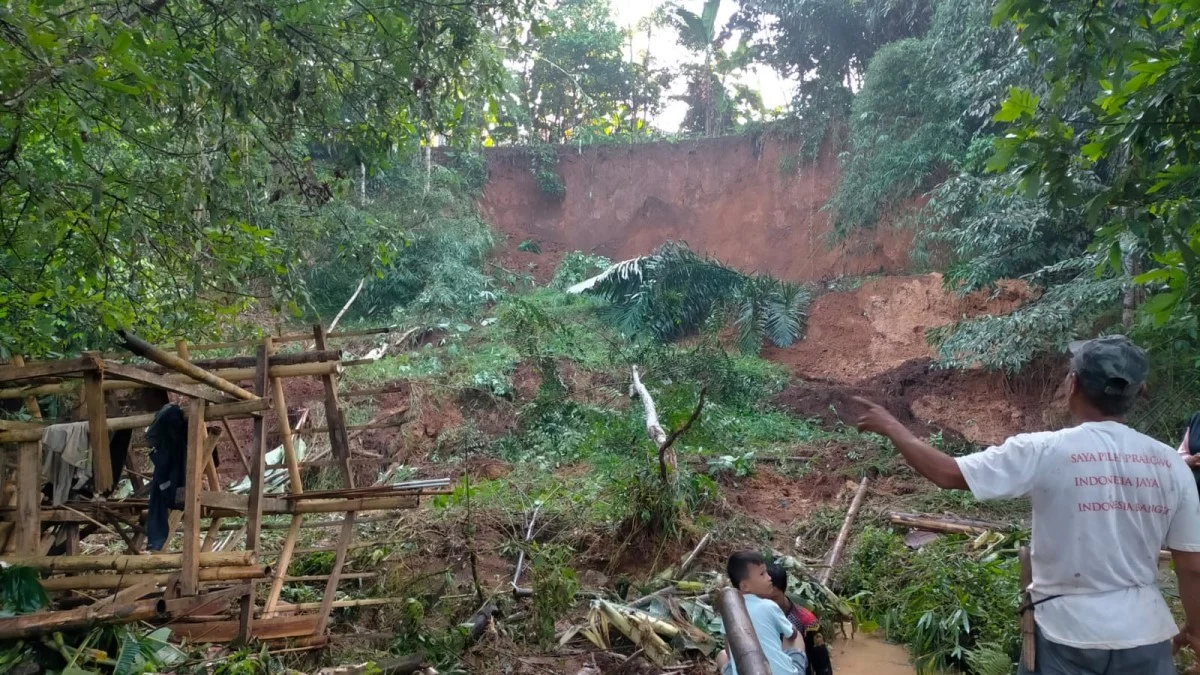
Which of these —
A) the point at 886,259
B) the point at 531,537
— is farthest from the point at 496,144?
the point at 531,537

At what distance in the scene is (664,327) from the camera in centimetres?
1672

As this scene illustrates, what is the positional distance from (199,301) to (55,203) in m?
1.73

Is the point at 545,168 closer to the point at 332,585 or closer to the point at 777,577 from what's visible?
the point at 332,585

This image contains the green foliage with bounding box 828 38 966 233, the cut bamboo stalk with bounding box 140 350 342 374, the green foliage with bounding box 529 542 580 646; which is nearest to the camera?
the cut bamboo stalk with bounding box 140 350 342 374

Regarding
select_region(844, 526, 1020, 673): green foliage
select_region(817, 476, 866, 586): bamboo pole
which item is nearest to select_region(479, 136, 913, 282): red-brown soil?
select_region(817, 476, 866, 586): bamboo pole

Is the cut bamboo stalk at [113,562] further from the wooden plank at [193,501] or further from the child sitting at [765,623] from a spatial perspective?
the child sitting at [765,623]

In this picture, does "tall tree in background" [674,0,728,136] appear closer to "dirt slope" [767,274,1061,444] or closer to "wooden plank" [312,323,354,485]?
"dirt slope" [767,274,1061,444]

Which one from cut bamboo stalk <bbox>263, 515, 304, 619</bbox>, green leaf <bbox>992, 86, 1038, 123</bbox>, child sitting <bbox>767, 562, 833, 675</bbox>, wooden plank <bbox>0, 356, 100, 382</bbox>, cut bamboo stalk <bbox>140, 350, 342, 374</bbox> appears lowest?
cut bamboo stalk <bbox>263, 515, 304, 619</bbox>

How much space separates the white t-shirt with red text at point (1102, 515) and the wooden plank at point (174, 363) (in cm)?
305

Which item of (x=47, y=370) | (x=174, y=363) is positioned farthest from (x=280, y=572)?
(x=174, y=363)

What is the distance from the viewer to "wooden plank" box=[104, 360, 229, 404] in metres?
3.60

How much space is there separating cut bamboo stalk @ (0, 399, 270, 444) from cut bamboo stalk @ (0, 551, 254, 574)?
1.93 feet

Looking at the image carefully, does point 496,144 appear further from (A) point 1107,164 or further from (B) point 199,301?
(B) point 199,301

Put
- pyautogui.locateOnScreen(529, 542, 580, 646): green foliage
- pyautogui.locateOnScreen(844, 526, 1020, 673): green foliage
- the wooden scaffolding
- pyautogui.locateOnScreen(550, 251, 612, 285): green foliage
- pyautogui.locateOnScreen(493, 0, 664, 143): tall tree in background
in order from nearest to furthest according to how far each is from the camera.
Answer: the wooden scaffolding → pyautogui.locateOnScreen(844, 526, 1020, 673): green foliage → pyautogui.locateOnScreen(529, 542, 580, 646): green foliage → pyautogui.locateOnScreen(550, 251, 612, 285): green foliage → pyautogui.locateOnScreen(493, 0, 664, 143): tall tree in background
